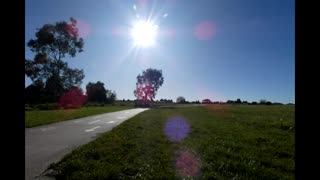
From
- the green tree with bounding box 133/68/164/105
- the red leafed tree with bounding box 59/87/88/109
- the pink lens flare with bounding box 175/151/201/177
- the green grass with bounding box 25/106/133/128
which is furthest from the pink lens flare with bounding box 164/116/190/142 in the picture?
the green tree with bounding box 133/68/164/105

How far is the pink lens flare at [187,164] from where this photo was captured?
8302 millimetres

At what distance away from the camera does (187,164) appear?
31.6 ft

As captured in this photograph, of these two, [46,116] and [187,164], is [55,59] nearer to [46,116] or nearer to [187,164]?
[46,116]

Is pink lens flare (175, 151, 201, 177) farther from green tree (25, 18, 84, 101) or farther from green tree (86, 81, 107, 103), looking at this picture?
green tree (86, 81, 107, 103)

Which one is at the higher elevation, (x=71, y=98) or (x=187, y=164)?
(x=71, y=98)

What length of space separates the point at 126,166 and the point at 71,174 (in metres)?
1.38

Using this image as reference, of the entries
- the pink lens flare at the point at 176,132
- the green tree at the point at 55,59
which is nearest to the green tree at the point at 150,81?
the green tree at the point at 55,59

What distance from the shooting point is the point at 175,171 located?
27.8ft

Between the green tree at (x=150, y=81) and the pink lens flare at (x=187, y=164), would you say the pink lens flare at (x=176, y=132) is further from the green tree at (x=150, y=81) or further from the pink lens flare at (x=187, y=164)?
the green tree at (x=150, y=81)

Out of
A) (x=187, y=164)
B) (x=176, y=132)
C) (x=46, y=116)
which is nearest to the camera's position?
(x=187, y=164)

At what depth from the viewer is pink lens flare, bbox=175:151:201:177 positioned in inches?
327

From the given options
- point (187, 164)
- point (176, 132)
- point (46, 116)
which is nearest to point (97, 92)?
point (46, 116)
